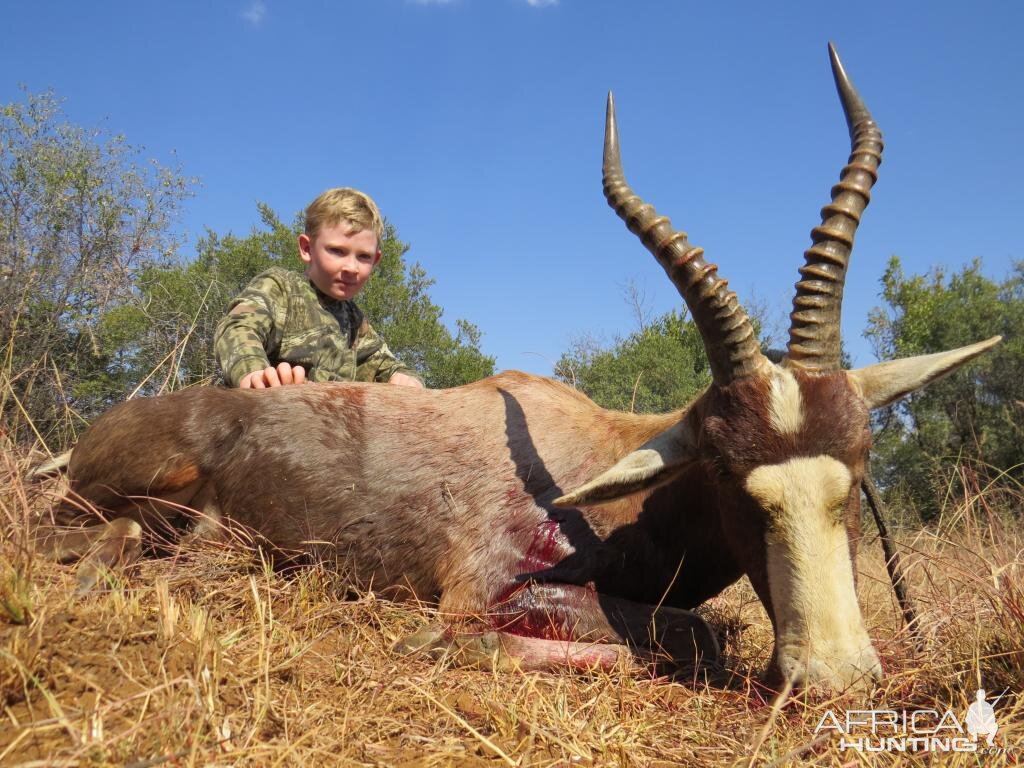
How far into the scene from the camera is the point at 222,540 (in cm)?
402

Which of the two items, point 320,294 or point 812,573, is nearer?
point 812,573

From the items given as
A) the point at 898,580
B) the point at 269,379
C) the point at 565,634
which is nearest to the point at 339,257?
the point at 269,379

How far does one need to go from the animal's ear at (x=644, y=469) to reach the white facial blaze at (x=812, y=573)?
49 cm

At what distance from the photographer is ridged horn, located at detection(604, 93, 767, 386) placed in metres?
3.07

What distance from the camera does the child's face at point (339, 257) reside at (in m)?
5.38

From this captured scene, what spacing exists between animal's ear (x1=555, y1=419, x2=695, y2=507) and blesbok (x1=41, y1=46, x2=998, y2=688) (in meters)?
0.01

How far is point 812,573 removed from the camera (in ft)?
8.63

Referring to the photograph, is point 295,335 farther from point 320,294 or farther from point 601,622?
point 601,622

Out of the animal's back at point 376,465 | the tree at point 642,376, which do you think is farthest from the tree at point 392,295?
the animal's back at point 376,465

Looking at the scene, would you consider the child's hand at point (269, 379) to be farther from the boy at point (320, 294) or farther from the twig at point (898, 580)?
the twig at point (898, 580)

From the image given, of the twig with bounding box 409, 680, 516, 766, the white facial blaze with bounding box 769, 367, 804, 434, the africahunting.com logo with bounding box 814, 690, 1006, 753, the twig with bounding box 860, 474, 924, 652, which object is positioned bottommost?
the africahunting.com logo with bounding box 814, 690, 1006, 753

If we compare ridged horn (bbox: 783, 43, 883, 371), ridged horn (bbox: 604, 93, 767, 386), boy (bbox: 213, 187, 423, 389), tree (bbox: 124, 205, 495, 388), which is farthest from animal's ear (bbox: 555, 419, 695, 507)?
tree (bbox: 124, 205, 495, 388)

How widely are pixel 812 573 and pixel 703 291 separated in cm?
129

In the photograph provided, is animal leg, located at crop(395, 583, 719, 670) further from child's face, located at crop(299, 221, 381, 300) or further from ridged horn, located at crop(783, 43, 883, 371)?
child's face, located at crop(299, 221, 381, 300)
